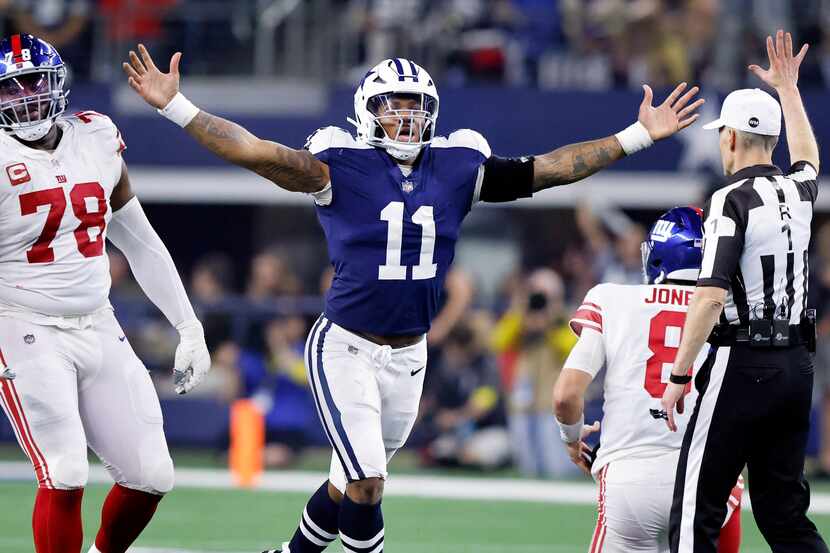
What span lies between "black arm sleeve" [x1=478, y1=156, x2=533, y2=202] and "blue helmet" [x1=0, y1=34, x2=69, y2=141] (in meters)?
1.71

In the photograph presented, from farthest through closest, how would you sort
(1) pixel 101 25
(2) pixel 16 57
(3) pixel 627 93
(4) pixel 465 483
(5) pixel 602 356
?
(1) pixel 101 25, (3) pixel 627 93, (4) pixel 465 483, (2) pixel 16 57, (5) pixel 602 356

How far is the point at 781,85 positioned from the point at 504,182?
1169mm

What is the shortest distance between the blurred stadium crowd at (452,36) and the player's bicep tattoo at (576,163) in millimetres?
8019

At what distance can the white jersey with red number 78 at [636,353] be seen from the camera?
5.14 meters

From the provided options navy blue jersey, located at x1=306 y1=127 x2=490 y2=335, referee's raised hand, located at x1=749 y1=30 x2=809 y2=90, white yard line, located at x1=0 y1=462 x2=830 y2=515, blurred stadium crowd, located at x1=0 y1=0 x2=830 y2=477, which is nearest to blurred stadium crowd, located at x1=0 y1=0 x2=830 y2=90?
blurred stadium crowd, located at x1=0 y1=0 x2=830 y2=477

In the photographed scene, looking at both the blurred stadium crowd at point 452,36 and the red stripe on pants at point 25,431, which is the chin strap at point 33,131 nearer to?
the red stripe on pants at point 25,431

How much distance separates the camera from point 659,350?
5152 mm

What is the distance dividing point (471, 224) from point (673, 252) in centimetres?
963

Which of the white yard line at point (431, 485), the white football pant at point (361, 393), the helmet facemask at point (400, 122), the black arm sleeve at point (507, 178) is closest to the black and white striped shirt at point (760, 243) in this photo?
the black arm sleeve at point (507, 178)

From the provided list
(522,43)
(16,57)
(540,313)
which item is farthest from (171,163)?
(16,57)

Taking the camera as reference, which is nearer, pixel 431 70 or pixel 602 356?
pixel 602 356

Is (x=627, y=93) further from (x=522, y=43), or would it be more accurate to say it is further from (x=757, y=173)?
(x=757, y=173)

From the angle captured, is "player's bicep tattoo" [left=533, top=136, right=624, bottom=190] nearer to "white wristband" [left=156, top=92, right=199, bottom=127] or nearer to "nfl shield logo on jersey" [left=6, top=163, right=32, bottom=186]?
"white wristband" [left=156, top=92, right=199, bottom=127]

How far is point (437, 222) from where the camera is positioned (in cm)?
571
